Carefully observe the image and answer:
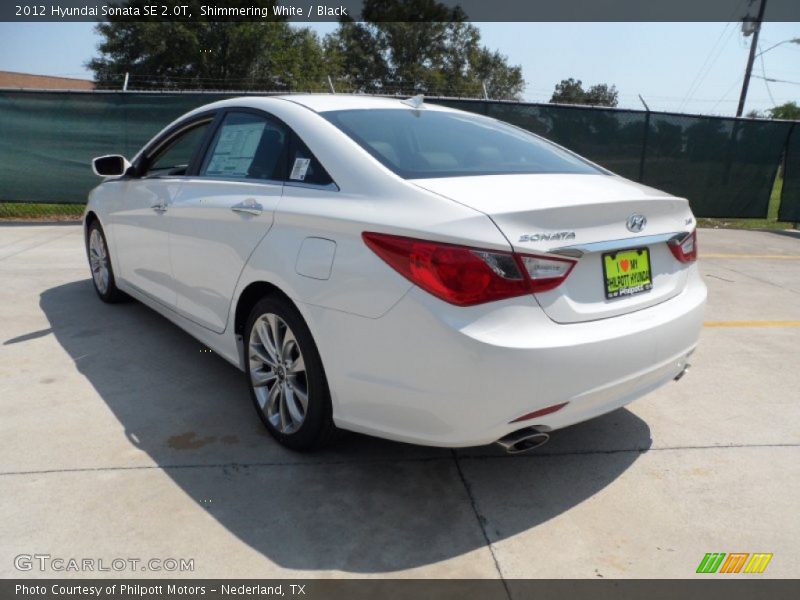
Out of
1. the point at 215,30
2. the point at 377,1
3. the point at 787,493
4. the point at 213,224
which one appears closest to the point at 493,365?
the point at 787,493

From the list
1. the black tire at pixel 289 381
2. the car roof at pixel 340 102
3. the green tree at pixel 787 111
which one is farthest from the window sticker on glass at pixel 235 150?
the green tree at pixel 787 111

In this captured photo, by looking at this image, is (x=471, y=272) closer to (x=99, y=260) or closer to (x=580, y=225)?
(x=580, y=225)

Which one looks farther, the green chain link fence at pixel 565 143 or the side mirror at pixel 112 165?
the green chain link fence at pixel 565 143

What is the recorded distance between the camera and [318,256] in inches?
102

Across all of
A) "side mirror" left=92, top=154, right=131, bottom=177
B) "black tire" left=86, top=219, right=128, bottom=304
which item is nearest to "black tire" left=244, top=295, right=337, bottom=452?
"side mirror" left=92, top=154, right=131, bottom=177

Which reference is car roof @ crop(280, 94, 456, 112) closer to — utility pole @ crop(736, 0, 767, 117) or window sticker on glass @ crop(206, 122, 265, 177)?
window sticker on glass @ crop(206, 122, 265, 177)

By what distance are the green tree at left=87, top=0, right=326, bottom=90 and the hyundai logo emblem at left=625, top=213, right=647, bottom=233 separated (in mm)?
34394

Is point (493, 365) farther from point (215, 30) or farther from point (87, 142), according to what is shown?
point (215, 30)

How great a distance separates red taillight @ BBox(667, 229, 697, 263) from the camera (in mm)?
2764

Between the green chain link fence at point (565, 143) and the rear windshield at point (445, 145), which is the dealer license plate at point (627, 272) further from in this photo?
the green chain link fence at point (565, 143)

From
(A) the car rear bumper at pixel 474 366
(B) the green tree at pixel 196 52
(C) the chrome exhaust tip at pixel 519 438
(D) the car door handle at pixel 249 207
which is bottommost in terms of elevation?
(C) the chrome exhaust tip at pixel 519 438

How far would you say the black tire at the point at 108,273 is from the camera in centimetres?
505

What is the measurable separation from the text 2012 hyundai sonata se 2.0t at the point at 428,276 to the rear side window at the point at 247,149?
14 mm

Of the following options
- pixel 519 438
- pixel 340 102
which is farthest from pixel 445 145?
pixel 519 438
